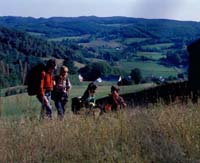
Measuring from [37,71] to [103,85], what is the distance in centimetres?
3483

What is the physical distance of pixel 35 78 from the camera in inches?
443

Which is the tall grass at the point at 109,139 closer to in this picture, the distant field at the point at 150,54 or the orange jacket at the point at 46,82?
the orange jacket at the point at 46,82

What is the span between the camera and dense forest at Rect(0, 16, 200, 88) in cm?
7831

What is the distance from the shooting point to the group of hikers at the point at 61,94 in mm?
11086

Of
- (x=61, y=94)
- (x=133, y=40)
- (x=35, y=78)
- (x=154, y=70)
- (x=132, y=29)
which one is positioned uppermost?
(x=35, y=78)

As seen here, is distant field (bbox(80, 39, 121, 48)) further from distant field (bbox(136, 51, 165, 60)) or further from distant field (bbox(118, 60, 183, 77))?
distant field (bbox(118, 60, 183, 77))

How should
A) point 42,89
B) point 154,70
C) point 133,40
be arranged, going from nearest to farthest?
1. point 42,89
2. point 154,70
3. point 133,40

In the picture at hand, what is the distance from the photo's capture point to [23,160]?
250 inches

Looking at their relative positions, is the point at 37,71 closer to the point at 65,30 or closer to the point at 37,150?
the point at 37,150

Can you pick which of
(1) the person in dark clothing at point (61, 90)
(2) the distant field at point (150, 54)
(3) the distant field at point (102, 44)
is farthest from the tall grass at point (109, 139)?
(3) the distant field at point (102, 44)

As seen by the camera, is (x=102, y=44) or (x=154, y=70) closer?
(x=154, y=70)

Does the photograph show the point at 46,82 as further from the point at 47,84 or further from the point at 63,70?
the point at 63,70

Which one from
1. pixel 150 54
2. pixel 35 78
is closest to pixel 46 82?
pixel 35 78

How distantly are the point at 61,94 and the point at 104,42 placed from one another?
11929 centimetres
